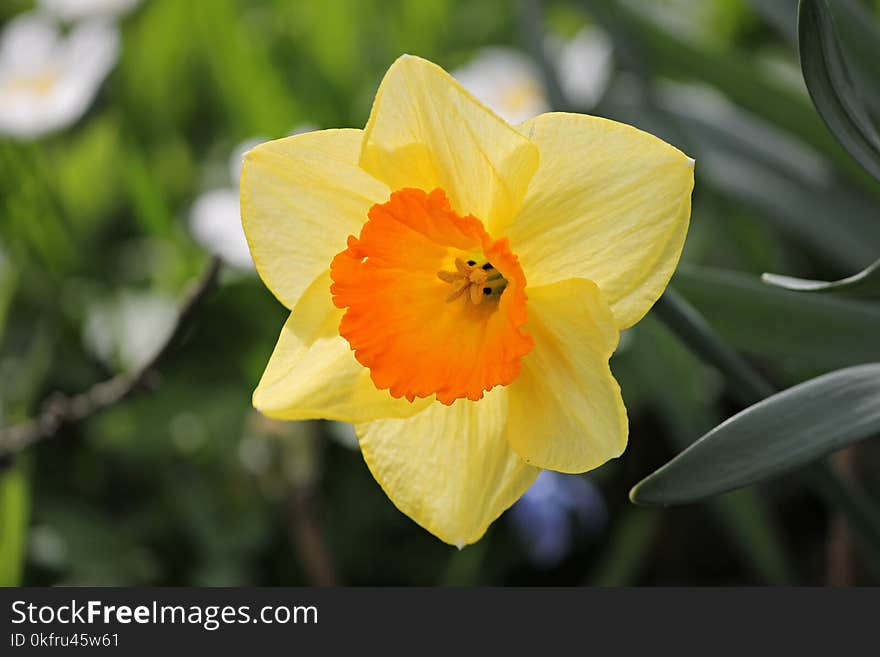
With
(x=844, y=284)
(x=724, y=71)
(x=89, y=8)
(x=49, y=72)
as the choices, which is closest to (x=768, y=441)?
(x=844, y=284)

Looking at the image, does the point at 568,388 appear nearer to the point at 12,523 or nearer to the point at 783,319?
the point at 783,319

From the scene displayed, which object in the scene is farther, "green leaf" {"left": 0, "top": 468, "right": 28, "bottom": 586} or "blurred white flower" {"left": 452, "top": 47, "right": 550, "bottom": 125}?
"blurred white flower" {"left": 452, "top": 47, "right": 550, "bottom": 125}

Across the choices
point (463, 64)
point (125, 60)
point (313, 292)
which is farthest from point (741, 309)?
point (125, 60)

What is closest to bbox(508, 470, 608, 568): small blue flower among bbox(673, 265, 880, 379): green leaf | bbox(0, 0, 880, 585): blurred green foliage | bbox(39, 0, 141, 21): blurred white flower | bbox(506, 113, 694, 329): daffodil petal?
bbox(0, 0, 880, 585): blurred green foliage

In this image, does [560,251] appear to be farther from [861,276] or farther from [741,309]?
[741,309]

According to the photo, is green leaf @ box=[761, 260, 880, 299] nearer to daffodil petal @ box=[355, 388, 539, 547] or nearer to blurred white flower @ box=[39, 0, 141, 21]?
daffodil petal @ box=[355, 388, 539, 547]

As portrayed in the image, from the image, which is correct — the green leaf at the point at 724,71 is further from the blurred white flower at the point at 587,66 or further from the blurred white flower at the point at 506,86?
the blurred white flower at the point at 506,86

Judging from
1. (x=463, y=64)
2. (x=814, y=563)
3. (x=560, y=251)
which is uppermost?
(x=560, y=251)
